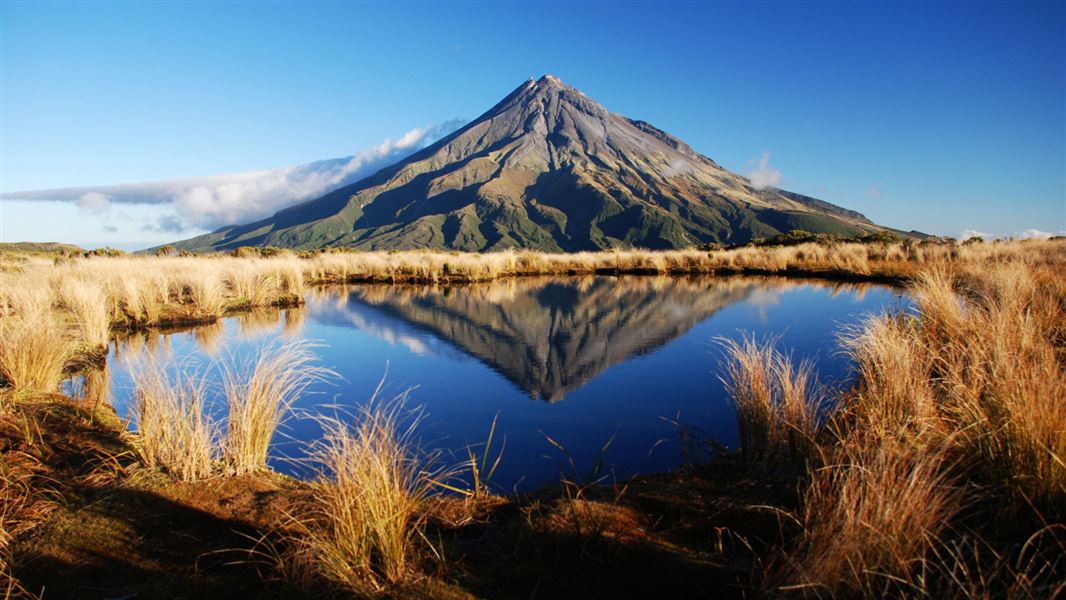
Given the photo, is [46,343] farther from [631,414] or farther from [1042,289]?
[1042,289]

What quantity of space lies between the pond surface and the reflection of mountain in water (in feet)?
0.15

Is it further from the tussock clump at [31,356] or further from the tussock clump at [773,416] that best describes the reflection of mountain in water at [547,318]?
the tussock clump at [31,356]

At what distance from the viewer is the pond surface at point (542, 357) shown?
17.4 feet

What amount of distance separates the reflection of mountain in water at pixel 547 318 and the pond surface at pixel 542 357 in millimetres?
45

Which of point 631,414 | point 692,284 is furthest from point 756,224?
point 631,414

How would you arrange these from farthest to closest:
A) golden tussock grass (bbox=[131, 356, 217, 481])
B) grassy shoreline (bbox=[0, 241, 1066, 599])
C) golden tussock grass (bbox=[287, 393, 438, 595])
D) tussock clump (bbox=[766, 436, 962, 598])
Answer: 1. golden tussock grass (bbox=[131, 356, 217, 481])
2. golden tussock grass (bbox=[287, 393, 438, 595])
3. grassy shoreline (bbox=[0, 241, 1066, 599])
4. tussock clump (bbox=[766, 436, 962, 598])

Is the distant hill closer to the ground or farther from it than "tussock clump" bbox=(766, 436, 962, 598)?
closer to the ground

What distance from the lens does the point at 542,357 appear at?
8859 mm

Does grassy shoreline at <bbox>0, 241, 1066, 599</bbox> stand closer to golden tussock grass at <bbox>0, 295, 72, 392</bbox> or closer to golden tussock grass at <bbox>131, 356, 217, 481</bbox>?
golden tussock grass at <bbox>131, 356, 217, 481</bbox>

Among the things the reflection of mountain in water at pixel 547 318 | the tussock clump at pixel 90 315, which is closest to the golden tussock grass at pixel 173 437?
the reflection of mountain in water at pixel 547 318

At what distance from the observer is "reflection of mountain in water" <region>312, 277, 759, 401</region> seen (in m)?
8.50

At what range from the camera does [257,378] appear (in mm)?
4180

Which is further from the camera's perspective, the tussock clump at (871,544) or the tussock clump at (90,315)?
the tussock clump at (90,315)

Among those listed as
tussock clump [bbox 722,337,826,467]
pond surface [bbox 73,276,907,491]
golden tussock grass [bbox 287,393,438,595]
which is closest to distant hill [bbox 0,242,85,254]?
pond surface [bbox 73,276,907,491]
